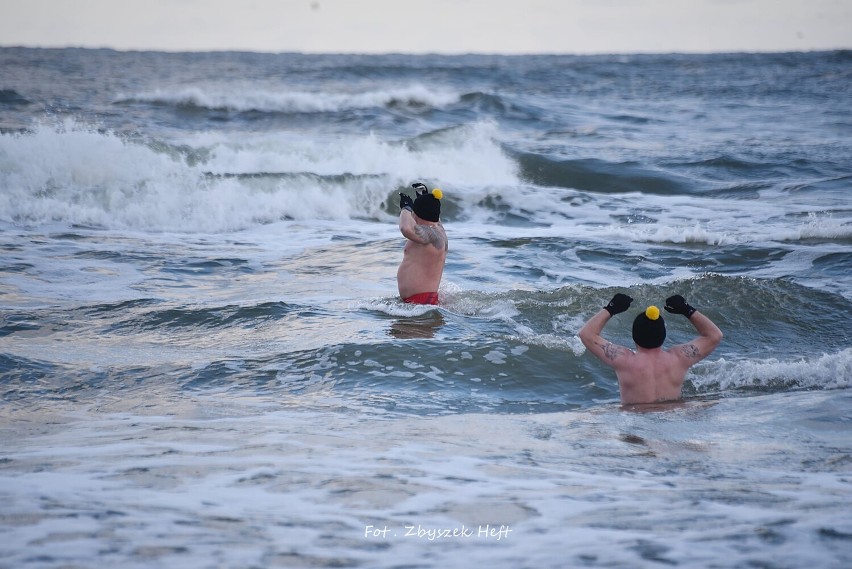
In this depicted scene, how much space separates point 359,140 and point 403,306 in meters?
13.8

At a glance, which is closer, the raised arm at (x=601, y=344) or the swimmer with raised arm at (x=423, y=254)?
the raised arm at (x=601, y=344)

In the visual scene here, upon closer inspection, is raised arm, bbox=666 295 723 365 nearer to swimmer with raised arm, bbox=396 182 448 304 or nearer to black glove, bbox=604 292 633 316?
black glove, bbox=604 292 633 316

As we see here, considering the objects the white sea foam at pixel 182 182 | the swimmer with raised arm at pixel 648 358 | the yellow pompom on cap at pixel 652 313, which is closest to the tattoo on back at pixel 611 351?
the swimmer with raised arm at pixel 648 358

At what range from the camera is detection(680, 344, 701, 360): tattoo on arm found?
6.50 metres

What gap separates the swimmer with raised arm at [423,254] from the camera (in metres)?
8.86

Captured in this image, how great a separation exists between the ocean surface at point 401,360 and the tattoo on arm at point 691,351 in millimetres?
342

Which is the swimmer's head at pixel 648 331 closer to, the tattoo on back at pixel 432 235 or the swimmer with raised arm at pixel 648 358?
the swimmer with raised arm at pixel 648 358

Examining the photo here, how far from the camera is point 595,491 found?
426 centimetres

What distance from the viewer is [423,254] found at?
890 centimetres

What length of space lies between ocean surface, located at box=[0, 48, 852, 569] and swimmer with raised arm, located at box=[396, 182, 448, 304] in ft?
0.99

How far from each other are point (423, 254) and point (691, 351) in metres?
3.10

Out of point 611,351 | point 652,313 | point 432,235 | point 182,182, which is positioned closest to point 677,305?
point 652,313

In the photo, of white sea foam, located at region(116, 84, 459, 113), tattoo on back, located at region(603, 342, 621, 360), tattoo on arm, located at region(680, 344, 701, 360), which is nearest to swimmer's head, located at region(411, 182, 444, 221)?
tattoo on back, located at region(603, 342, 621, 360)

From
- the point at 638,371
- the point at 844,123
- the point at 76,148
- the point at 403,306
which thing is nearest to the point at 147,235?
the point at 76,148
